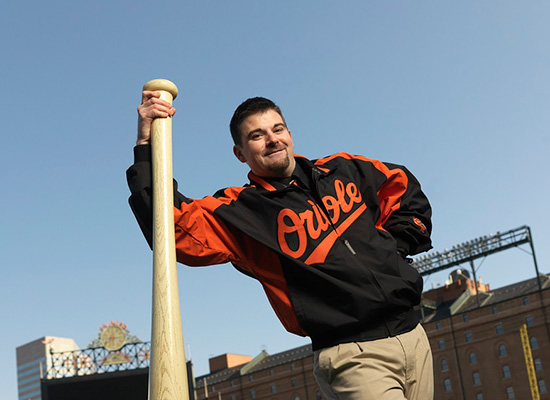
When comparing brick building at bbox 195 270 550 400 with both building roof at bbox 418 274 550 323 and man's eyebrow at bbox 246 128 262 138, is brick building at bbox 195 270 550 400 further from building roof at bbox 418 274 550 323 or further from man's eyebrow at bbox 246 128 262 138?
man's eyebrow at bbox 246 128 262 138

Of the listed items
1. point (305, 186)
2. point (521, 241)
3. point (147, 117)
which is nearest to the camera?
point (147, 117)

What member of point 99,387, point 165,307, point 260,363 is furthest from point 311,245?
point 260,363

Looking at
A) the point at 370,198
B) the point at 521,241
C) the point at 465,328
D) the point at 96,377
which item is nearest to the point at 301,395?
the point at 465,328

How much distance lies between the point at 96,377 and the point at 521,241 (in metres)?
32.1

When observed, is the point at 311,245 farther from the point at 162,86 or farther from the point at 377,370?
the point at 162,86

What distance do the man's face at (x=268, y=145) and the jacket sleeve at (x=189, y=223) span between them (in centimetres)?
23

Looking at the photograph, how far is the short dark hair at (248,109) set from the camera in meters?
2.69

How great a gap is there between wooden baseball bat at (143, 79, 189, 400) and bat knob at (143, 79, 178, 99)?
0.94 ft

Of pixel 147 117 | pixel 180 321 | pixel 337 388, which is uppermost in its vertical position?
pixel 147 117

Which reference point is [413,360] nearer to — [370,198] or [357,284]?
[357,284]

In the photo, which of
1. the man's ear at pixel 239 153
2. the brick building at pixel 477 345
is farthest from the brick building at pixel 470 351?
the man's ear at pixel 239 153

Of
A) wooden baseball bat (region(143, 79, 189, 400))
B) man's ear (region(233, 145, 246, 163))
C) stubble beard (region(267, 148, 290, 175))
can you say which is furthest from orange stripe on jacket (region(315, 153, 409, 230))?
wooden baseball bat (region(143, 79, 189, 400))

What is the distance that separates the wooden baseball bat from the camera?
179 centimetres

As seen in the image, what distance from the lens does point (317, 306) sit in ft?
7.67
